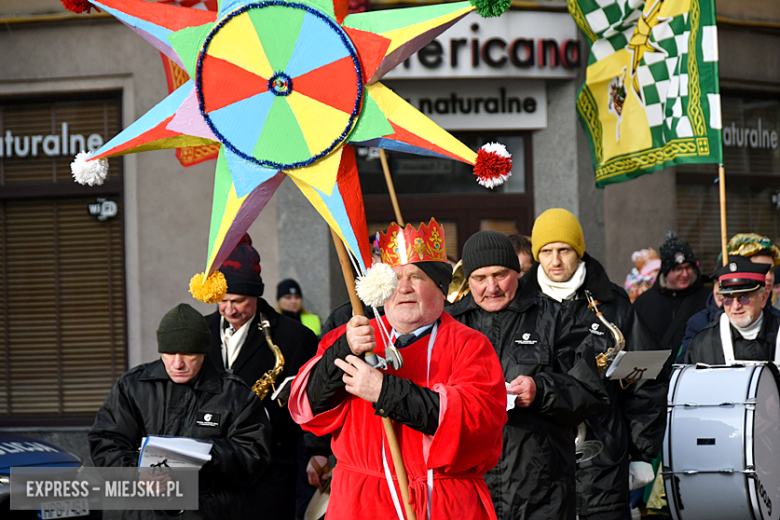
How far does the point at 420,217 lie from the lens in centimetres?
1024

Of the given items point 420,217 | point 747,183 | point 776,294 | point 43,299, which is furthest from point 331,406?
point 747,183

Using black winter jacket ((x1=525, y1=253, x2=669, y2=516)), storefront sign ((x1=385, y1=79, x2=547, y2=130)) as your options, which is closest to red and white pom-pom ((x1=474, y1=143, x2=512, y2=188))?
black winter jacket ((x1=525, y1=253, x2=669, y2=516))

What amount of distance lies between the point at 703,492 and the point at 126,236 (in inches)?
270

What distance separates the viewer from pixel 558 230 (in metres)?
5.06

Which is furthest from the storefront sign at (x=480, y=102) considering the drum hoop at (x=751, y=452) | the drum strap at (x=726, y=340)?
the drum hoop at (x=751, y=452)

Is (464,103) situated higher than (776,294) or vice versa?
(464,103)

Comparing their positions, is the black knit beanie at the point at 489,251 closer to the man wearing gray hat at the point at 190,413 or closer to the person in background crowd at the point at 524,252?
the man wearing gray hat at the point at 190,413

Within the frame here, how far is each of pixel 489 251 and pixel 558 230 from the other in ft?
2.46

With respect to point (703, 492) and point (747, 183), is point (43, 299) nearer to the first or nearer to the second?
point (703, 492)

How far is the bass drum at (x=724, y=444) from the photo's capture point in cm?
520

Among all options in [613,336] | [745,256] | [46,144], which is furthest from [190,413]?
[46,144]

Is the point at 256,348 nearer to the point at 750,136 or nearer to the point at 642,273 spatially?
the point at 642,273

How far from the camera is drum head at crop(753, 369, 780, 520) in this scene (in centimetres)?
525

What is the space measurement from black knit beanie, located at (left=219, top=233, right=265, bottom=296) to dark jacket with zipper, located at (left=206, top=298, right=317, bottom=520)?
0.74 feet
